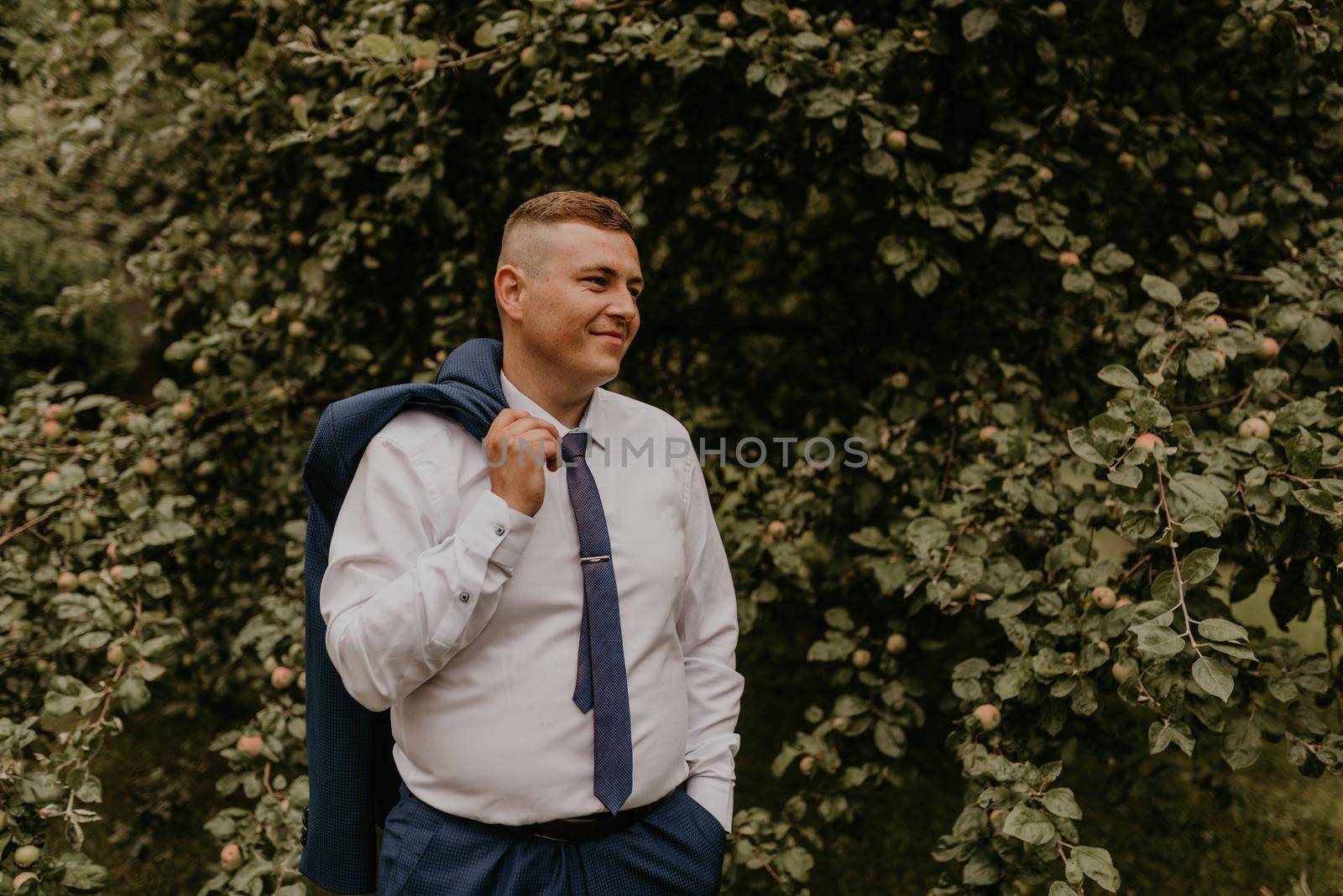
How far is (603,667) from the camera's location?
4.44 ft

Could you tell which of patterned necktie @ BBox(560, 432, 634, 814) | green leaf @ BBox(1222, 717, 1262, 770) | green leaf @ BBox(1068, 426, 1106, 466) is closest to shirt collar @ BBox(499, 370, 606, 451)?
patterned necktie @ BBox(560, 432, 634, 814)

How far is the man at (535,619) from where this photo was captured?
125 cm

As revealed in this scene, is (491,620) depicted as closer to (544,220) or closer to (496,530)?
(496,530)

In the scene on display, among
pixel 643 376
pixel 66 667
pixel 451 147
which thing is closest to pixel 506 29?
pixel 451 147

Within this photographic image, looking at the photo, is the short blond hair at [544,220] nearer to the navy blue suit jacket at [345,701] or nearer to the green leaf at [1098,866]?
the navy blue suit jacket at [345,701]

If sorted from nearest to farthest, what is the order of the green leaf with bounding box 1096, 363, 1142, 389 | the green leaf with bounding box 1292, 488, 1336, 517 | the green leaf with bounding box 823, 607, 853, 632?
the green leaf with bounding box 1292, 488, 1336, 517, the green leaf with bounding box 1096, 363, 1142, 389, the green leaf with bounding box 823, 607, 853, 632

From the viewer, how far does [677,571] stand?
5.00 ft

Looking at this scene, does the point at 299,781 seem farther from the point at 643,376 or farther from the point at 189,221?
the point at 189,221

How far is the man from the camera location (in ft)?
4.10

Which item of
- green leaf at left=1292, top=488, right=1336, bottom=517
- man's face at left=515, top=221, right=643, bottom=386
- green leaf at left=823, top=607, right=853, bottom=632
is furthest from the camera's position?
green leaf at left=823, top=607, right=853, bottom=632

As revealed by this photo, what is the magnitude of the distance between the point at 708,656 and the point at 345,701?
2.25 ft

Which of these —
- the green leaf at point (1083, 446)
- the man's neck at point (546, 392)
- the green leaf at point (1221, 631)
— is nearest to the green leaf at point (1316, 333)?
the green leaf at point (1083, 446)

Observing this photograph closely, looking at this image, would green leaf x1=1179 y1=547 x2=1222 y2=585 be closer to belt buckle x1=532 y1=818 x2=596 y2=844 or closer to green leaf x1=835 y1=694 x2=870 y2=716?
green leaf x1=835 y1=694 x2=870 y2=716

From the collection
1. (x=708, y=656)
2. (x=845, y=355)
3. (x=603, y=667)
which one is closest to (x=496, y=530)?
(x=603, y=667)
